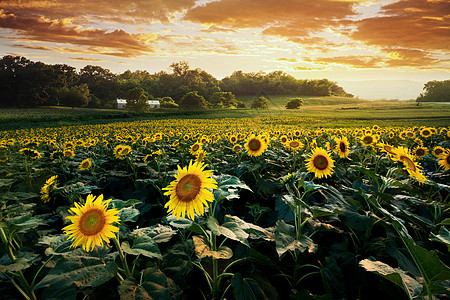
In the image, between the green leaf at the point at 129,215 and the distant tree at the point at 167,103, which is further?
the distant tree at the point at 167,103

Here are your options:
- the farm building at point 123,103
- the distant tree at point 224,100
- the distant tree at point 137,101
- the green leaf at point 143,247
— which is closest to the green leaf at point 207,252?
the green leaf at point 143,247

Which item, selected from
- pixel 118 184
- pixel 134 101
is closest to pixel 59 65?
pixel 134 101

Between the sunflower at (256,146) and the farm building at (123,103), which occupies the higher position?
the farm building at (123,103)

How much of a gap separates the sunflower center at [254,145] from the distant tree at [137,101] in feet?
231

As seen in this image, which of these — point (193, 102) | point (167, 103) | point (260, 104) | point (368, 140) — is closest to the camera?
point (368, 140)

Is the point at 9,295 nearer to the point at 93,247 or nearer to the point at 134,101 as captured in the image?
the point at 93,247

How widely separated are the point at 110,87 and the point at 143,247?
329 ft

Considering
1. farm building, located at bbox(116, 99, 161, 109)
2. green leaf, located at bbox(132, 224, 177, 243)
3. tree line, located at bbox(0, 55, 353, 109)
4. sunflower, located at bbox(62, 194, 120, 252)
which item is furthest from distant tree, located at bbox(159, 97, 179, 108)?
sunflower, located at bbox(62, 194, 120, 252)

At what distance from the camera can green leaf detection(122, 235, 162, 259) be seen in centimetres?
145

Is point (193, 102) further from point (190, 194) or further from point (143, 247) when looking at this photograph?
point (143, 247)

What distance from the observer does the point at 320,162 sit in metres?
2.93

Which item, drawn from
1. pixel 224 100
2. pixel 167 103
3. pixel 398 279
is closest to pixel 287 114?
pixel 398 279

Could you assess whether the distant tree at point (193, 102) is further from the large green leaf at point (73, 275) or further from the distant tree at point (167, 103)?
the large green leaf at point (73, 275)

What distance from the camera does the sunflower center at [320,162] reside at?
9.54ft
